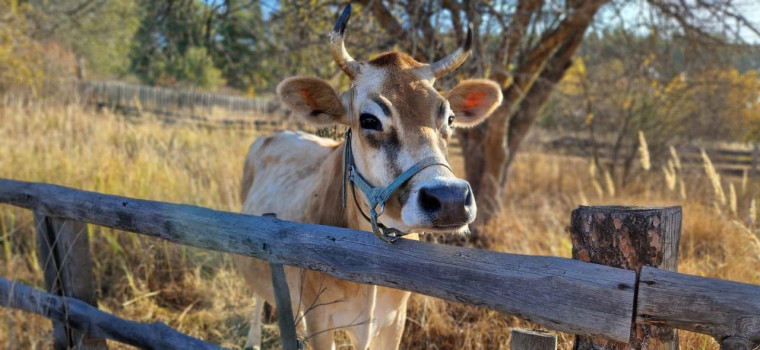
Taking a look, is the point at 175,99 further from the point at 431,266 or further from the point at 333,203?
the point at 431,266

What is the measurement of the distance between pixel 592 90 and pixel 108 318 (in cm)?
879

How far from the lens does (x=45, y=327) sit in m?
3.56

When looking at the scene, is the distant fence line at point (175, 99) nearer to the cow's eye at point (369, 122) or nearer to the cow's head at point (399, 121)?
the cow's head at point (399, 121)

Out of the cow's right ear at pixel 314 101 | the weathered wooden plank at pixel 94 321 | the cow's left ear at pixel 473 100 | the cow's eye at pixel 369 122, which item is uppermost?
the cow's left ear at pixel 473 100

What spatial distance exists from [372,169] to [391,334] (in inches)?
39.1

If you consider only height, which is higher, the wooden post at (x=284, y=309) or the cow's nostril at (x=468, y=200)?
the cow's nostril at (x=468, y=200)

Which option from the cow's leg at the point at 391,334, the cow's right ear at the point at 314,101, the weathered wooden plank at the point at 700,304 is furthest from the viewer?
the cow's leg at the point at 391,334

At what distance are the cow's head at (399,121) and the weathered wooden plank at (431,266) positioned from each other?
17 centimetres

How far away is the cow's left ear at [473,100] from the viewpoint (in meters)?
2.68

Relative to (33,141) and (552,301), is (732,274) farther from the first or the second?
(33,141)

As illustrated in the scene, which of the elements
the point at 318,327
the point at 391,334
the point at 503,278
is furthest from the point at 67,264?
the point at 503,278

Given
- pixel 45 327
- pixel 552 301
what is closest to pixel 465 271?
pixel 552 301

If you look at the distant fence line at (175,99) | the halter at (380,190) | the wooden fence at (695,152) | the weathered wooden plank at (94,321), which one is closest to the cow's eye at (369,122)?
the halter at (380,190)

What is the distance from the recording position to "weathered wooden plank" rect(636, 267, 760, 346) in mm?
1134
